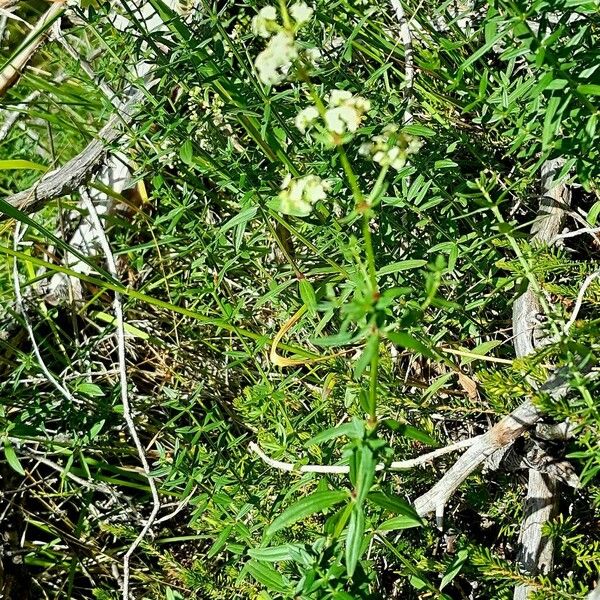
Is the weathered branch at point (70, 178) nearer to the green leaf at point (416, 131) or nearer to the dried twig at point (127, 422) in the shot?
the dried twig at point (127, 422)

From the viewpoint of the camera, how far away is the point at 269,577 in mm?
1491

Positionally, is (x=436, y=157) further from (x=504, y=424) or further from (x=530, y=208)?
(x=504, y=424)

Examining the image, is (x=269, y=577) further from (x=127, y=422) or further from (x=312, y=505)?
(x=127, y=422)

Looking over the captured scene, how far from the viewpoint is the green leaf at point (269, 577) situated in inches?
56.9

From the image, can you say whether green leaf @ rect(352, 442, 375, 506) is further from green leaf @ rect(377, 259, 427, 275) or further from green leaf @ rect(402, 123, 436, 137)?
green leaf @ rect(402, 123, 436, 137)

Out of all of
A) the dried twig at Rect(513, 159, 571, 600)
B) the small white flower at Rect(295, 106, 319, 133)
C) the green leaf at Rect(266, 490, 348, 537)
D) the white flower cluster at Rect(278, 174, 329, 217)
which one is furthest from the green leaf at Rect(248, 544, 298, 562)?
the small white flower at Rect(295, 106, 319, 133)

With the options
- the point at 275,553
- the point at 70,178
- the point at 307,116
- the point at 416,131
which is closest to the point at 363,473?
the point at 275,553

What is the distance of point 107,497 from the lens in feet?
8.71

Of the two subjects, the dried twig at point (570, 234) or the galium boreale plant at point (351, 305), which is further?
the dried twig at point (570, 234)

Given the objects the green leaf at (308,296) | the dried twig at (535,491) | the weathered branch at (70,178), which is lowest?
the dried twig at (535,491)

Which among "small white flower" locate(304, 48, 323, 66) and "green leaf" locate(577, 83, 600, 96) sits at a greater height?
"small white flower" locate(304, 48, 323, 66)

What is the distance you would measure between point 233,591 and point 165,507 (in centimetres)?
53

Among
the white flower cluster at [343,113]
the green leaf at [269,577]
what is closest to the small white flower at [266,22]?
the white flower cluster at [343,113]

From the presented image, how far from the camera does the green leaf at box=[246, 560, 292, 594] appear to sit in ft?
4.75
